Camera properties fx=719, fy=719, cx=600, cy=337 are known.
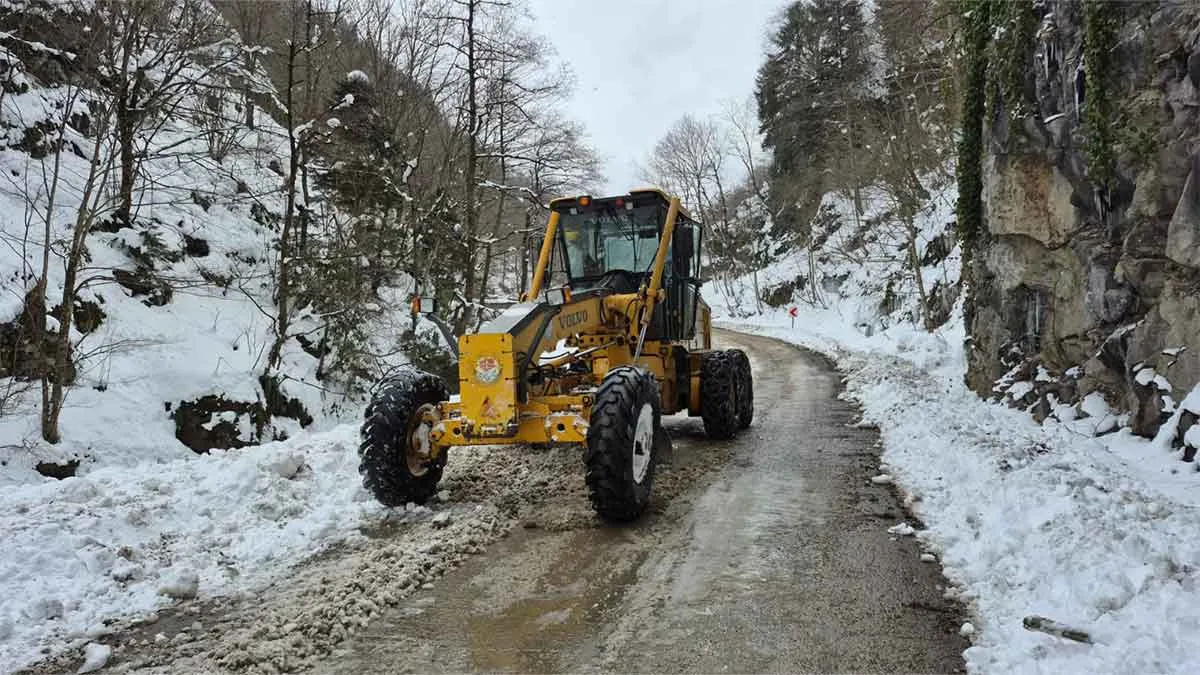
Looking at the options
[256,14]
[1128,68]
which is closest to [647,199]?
[1128,68]

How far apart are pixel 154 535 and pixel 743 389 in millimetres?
6438

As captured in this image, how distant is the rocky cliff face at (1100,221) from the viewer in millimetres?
6277

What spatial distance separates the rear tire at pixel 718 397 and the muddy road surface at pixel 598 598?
81.9 inches

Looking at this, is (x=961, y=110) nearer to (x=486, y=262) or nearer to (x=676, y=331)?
(x=676, y=331)

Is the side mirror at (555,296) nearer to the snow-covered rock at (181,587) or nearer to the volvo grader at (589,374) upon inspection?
the volvo grader at (589,374)

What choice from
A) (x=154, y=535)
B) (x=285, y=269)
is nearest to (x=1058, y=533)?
(x=154, y=535)

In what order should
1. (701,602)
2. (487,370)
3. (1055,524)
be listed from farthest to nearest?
(487,370), (1055,524), (701,602)

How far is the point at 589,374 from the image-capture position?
666cm

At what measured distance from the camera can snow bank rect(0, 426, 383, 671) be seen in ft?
12.1

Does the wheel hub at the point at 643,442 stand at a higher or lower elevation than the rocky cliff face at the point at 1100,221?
lower

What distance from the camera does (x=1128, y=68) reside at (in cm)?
701

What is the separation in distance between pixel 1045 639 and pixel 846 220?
3577 cm

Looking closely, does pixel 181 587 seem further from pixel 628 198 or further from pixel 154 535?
pixel 628 198

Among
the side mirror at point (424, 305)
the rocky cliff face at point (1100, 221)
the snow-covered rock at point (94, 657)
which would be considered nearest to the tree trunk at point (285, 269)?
the side mirror at point (424, 305)
